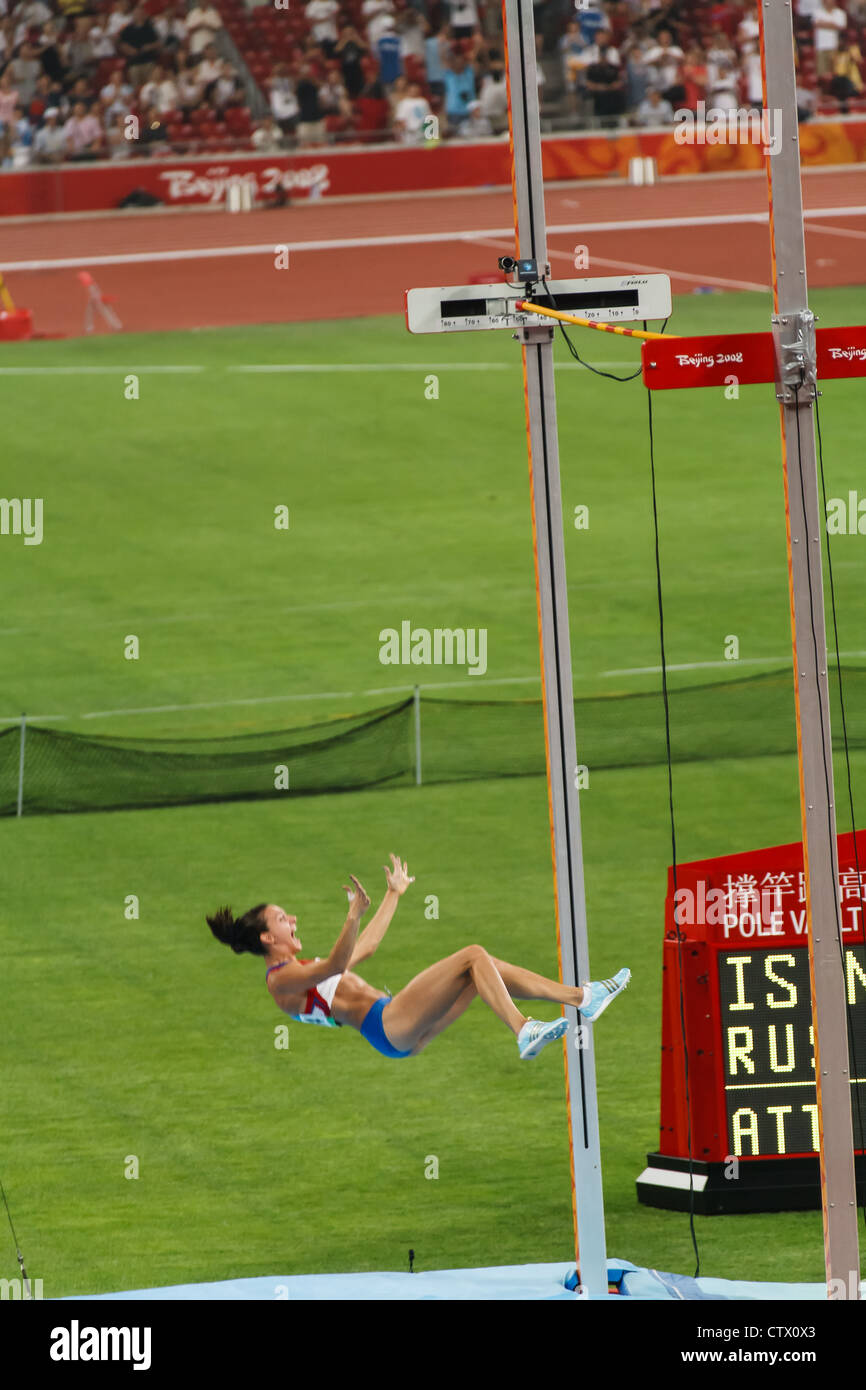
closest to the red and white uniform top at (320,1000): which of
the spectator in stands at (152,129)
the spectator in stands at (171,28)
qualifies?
the spectator in stands at (152,129)

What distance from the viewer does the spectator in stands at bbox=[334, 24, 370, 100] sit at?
1449 inches

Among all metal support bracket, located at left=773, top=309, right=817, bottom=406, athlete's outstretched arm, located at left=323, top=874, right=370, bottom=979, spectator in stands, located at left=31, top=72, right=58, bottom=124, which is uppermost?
spectator in stands, located at left=31, top=72, right=58, bottom=124

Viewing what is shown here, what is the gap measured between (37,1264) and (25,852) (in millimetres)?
7088

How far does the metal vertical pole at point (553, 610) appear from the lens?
8852 mm

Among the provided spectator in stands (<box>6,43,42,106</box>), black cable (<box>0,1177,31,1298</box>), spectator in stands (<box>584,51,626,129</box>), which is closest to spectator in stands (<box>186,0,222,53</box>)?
spectator in stands (<box>6,43,42,106</box>)

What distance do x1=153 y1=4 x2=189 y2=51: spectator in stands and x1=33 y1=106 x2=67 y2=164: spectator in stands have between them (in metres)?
3.41

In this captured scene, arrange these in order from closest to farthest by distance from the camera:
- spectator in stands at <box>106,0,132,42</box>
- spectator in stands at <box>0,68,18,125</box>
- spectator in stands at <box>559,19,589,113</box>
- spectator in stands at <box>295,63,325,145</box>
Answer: spectator in stands at <box>0,68,18,125</box> → spectator in stands at <box>559,19,589,113</box> → spectator in stands at <box>295,63,325,145</box> → spectator in stands at <box>106,0,132,42</box>

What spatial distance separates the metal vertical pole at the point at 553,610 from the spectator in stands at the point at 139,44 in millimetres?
29130

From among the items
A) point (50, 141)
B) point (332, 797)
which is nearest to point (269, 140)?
point (50, 141)

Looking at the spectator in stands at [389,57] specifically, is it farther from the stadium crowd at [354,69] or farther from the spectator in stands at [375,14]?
the spectator in stands at [375,14]

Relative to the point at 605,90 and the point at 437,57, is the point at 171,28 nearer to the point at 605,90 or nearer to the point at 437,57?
the point at 437,57

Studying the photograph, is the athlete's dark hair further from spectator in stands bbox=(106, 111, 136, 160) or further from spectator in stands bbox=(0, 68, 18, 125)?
spectator in stands bbox=(0, 68, 18, 125)

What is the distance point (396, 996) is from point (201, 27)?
31142mm
